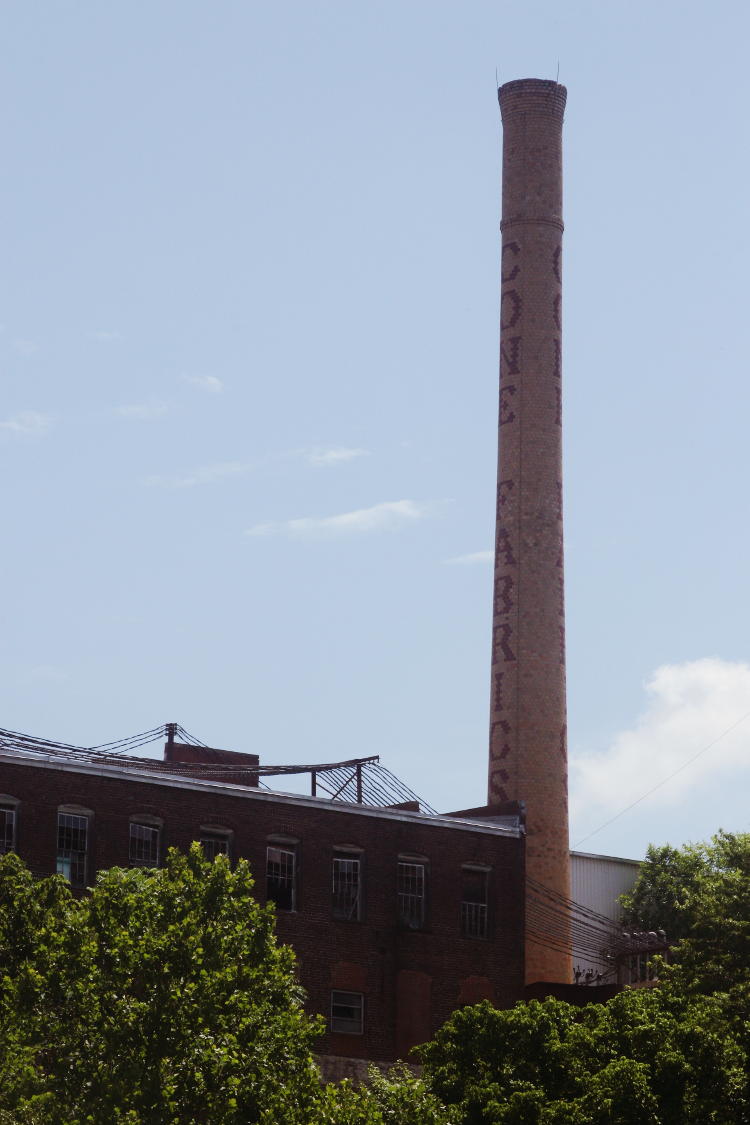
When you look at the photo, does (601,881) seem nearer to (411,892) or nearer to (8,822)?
(411,892)

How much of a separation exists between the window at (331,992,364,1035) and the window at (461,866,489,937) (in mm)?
4162

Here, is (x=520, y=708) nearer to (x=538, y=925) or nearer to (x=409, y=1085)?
(x=538, y=925)

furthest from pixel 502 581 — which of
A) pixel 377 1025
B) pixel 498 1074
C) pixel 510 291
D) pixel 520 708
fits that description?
pixel 498 1074

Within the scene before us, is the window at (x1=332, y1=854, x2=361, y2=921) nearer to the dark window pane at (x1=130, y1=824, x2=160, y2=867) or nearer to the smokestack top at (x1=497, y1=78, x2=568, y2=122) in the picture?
the dark window pane at (x1=130, y1=824, x2=160, y2=867)

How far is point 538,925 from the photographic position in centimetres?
5856

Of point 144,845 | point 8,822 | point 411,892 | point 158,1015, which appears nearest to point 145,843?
point 144,845

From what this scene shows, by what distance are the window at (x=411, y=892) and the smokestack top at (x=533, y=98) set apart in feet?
89.7

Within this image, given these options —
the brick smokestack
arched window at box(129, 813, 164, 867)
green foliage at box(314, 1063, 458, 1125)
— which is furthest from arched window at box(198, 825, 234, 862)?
green foliage at box(314, 1063, 458, 1125)

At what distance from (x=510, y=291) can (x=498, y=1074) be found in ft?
107

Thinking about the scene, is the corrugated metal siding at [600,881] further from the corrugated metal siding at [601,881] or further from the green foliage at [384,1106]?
the green foliage at [384,1106]

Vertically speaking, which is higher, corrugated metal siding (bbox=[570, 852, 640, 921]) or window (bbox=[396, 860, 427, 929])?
corrugated metal siding (bbox=[570, 852, 640, 921])

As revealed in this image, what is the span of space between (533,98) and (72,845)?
1270 inches

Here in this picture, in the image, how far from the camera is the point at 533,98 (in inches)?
2635

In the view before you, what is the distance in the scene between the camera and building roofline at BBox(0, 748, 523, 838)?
4862cm
